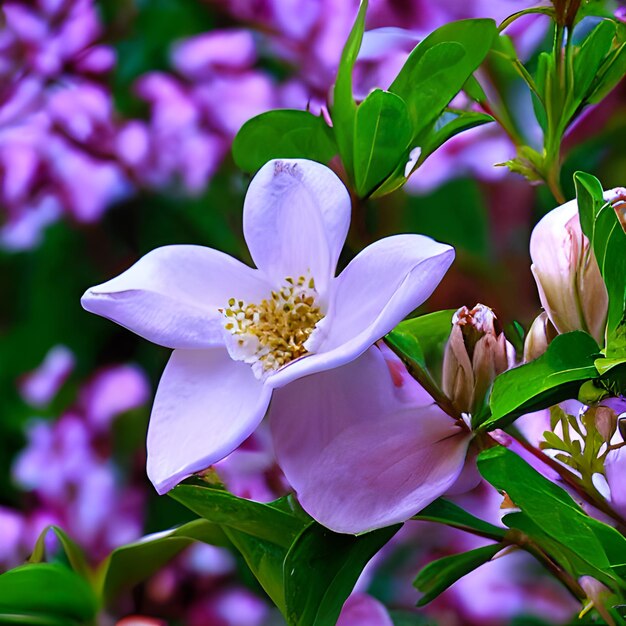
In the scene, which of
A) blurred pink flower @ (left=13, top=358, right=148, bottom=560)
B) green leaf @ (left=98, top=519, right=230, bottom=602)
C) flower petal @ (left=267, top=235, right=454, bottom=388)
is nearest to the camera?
flower petal @ (left=267, top=235, right=454, bottom=388)

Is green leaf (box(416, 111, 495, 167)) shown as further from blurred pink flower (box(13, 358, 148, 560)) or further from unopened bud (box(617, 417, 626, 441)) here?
blurred pink flower (box(13, 358, 148, 560))

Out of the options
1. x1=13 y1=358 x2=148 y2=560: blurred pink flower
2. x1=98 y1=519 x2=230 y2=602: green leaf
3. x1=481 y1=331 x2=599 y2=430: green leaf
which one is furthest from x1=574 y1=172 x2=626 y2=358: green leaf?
x1=13 y1=358 x2=148 y2=560: blurred pink flower

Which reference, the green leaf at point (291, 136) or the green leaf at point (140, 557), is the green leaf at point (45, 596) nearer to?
the green leaf at point (140, 557)

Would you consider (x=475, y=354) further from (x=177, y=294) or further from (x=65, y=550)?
(x=65, y=550)

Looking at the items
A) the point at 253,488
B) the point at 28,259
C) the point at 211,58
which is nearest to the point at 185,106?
the point at 211,58

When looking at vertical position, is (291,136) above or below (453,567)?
above

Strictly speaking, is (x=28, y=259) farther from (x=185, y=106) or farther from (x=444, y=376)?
(x=444, y=376)

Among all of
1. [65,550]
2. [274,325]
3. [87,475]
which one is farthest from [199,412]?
[87,475]
